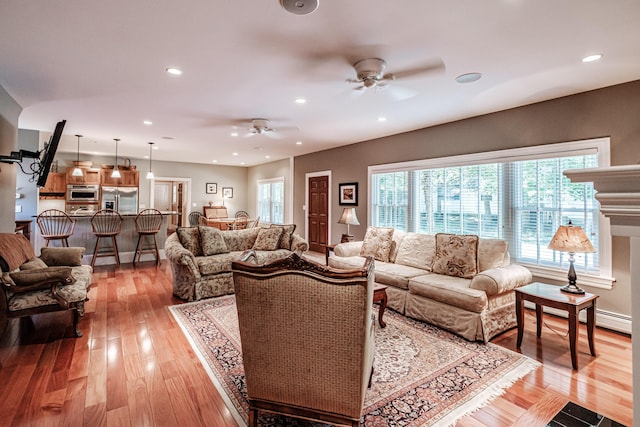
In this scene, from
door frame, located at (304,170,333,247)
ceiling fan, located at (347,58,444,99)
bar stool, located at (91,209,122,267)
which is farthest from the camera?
door frame, located at (304,170,333,247)

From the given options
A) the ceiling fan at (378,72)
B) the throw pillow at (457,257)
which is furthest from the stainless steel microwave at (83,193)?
the throw pillow at (457,257)

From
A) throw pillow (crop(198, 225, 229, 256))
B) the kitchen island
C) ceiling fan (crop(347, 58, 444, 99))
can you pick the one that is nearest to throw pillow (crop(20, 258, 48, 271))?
throw pillow (crop(198, 225, 229, 256))

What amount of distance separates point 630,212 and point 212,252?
457cm

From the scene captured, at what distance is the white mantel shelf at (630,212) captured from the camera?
84 cm

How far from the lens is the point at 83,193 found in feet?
26.1

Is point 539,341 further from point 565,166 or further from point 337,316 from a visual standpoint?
point 337,316

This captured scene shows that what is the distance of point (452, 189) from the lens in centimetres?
470

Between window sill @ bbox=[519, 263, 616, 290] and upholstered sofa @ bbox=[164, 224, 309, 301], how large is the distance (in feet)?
10.4

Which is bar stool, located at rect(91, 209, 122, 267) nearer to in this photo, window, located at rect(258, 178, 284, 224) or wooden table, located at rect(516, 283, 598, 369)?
window, located at rect(258, 178, 284, 224)

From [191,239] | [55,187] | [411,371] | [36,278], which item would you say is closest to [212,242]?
[191,239]

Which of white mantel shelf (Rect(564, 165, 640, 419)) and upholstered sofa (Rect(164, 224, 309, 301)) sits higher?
white mantel shelf (Rect(564, 165, 640, 419))

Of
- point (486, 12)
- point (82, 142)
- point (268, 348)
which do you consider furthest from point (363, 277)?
point (82, 142)

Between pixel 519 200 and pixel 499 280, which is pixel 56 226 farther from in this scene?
→ pixel 519 200

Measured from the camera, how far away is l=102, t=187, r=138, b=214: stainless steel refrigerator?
8324mm
